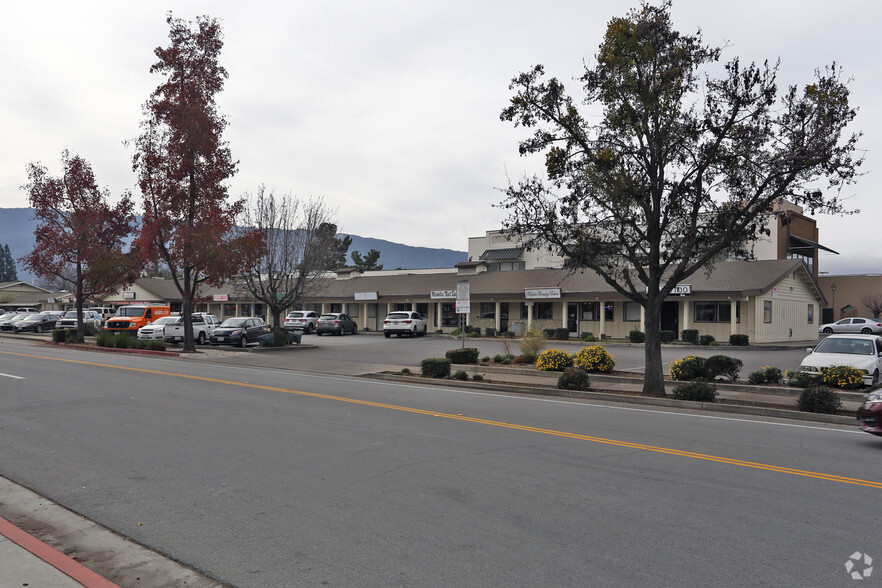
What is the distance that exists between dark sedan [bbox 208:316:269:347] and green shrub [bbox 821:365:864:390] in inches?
1006

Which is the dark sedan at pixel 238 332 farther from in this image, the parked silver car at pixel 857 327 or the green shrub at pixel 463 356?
the parked silver car at pixel 857 327

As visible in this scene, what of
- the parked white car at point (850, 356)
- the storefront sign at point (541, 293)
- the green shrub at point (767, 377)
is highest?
the storefront sign at point (541, 293)

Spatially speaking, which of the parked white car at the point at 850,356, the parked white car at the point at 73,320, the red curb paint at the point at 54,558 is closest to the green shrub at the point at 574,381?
the parked white car at the point at 850,356

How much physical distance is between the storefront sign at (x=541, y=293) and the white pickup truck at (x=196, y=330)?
18.7 metres

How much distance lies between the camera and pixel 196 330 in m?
35.8

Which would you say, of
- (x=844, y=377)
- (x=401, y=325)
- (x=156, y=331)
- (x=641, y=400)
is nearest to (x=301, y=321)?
(x=401, y=325)

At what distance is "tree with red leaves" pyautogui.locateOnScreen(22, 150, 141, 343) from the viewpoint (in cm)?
3475

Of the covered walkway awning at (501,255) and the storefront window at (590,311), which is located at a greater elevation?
the covered walkway awning at (501,255)

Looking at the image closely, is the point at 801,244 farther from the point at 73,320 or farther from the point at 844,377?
the point at 73,320

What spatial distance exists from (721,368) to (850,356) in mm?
3019

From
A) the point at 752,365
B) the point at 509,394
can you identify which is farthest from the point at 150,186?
the point at 752,365

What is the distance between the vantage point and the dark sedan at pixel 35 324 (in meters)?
49.7

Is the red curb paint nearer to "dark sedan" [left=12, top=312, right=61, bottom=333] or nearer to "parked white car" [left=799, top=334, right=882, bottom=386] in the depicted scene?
"parked white car" [left=799, top=334, right=882, bottom=386]

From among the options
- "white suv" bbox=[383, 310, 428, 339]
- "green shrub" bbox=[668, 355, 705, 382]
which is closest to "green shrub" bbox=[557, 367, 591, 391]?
"green shrub" bbox=[668, 355, 705, 382]
